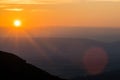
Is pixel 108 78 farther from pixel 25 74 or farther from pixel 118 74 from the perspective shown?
pixel 25 74

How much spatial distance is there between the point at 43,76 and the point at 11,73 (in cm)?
349

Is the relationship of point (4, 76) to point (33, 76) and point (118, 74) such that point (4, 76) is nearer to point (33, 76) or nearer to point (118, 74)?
point (33, 76)

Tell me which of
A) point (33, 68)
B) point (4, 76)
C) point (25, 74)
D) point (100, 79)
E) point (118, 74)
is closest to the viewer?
point (4, 76)

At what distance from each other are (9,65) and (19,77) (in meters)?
2.40

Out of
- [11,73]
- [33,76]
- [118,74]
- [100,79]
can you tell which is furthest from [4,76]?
[118,74]

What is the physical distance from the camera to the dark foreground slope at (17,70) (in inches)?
1262

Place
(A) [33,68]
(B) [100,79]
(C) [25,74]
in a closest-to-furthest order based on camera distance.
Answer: (C) [25,74], (A) [33,68], (B) [100,79]

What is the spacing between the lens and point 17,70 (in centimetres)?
3353

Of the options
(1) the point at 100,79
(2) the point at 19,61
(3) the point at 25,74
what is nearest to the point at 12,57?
(2) the point at 19,61

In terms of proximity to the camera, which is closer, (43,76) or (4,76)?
(4,76)

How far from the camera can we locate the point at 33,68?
117ft

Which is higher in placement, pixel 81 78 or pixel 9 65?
pixel 81 78

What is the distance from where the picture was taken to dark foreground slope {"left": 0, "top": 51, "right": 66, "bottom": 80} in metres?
32.1

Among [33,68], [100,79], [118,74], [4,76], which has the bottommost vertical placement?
[4,76]
